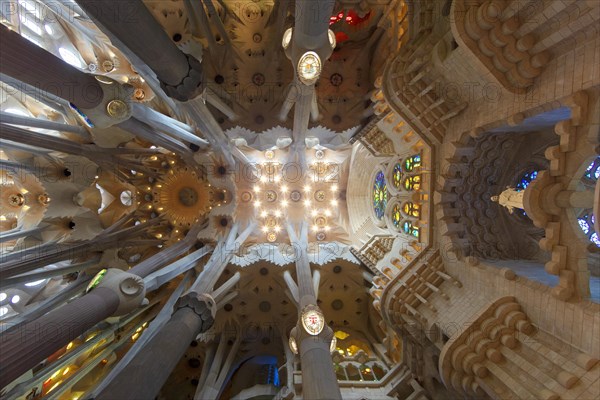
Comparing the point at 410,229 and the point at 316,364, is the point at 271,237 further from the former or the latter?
the point at 316,364

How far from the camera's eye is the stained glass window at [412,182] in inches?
404

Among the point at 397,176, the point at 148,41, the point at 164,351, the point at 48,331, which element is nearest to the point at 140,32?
the point at 148,41

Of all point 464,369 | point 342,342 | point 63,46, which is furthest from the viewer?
point 342,342

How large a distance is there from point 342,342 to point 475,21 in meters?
12.3

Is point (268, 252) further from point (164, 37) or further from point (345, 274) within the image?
point (164, 37)

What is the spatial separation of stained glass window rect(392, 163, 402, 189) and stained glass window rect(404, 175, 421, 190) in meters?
0.49

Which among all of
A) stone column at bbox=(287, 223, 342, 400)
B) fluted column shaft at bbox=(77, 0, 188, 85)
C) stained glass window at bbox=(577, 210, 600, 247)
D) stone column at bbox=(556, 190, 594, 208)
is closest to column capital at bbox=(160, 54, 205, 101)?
fluted column shaft at bbox=(77, 0, 188, 85)

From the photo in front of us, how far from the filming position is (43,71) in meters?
4.93

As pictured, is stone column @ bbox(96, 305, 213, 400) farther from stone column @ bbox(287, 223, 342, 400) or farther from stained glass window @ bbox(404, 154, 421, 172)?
stained glass window @ bbox(404, 154, 421, 172)

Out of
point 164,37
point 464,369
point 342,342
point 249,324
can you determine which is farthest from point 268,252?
point 164,37

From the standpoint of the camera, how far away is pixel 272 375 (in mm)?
13352

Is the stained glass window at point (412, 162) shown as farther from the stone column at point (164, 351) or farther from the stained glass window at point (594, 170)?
the stone column at point (164, 351)

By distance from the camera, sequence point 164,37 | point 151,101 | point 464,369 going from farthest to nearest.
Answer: point 151,101 < point 464,369 < point 164,37

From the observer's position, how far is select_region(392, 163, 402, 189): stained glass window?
38.7 ft
